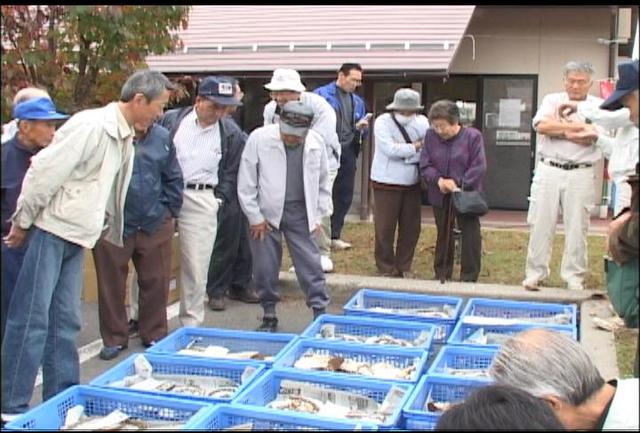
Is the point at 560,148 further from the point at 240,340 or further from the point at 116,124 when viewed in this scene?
the point at 116,124

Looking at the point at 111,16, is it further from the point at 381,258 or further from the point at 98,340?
the point at 381,258

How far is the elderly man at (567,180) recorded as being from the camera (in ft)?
20.6

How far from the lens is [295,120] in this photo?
5.46 m

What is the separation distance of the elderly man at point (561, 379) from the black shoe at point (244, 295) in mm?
4558

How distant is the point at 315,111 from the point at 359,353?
123 inches

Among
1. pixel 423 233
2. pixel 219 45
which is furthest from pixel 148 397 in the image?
pixel 219 45

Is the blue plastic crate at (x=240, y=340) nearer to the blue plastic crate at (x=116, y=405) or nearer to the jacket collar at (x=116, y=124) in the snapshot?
the blue plastic crate at (x=116, y=405)

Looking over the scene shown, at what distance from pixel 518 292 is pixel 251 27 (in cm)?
663

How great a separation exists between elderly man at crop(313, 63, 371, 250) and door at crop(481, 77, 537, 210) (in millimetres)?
3780

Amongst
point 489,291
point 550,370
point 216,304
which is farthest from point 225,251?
point 550,370

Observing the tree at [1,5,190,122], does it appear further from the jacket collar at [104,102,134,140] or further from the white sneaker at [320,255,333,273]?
the white sneaker at [320,255,333,273]

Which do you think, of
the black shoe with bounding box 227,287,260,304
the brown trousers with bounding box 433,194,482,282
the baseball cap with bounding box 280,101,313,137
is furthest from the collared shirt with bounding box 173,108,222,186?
the brown trousers with bounding box 433,194,482,282

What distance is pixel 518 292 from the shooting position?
21.7ft

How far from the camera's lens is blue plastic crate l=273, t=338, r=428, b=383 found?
436cm
